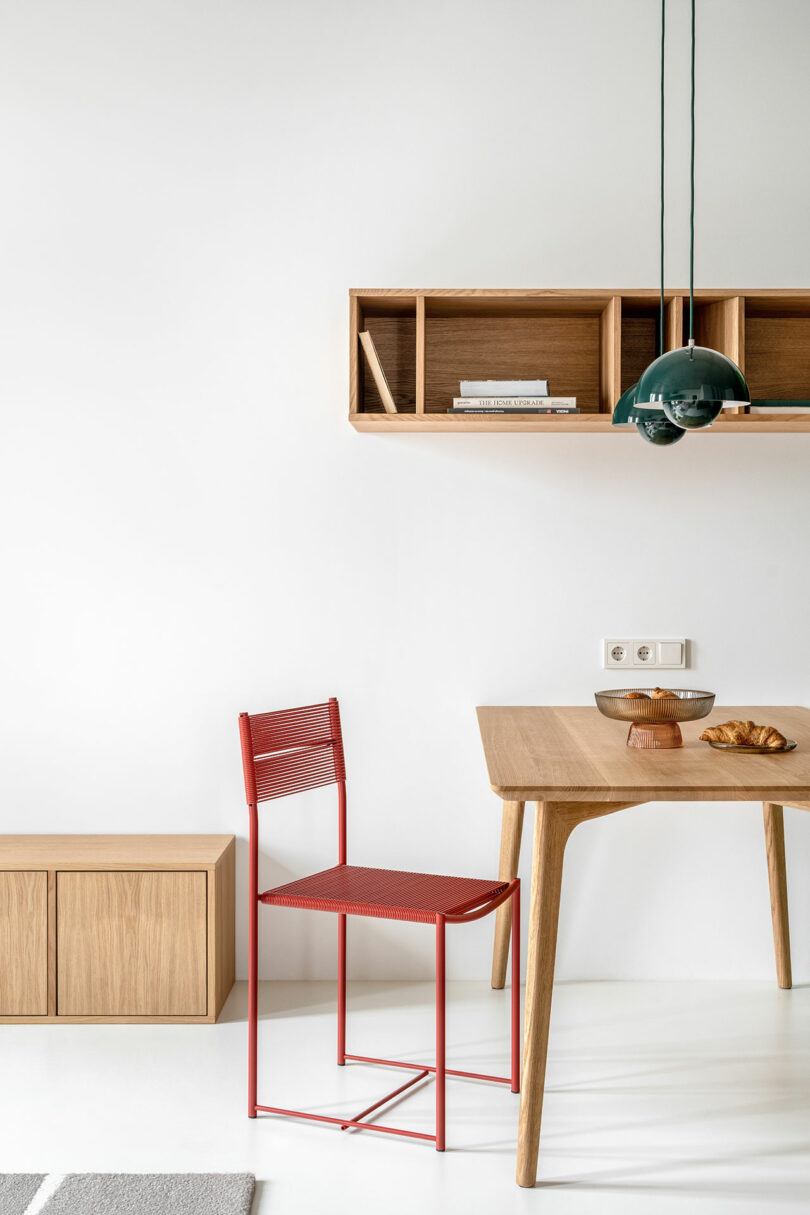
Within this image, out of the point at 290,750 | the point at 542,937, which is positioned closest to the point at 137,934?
the point at 290,750

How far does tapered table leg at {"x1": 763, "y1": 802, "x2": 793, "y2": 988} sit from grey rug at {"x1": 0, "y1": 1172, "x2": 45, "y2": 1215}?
1.92m

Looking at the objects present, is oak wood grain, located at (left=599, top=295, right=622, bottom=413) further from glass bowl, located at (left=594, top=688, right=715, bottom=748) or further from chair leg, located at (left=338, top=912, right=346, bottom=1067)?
chair leg, located at (left=338, top=912, right=346, bottom=1067)

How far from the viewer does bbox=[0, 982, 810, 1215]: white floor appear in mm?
1957

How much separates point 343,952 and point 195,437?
1.44 m

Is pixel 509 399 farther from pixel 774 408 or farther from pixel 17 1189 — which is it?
pixel 17 1189

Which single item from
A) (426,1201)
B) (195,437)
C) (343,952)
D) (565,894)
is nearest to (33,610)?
(195,437)

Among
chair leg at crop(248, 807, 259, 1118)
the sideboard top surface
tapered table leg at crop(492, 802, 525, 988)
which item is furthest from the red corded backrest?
tapered table leg at crop(492, 802, 525, 988)

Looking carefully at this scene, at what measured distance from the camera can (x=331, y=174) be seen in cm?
299

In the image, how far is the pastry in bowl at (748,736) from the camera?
2146 mm

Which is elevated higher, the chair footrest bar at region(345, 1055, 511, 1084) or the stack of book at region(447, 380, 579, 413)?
the stack of book at region(447, 380, 579, 413)

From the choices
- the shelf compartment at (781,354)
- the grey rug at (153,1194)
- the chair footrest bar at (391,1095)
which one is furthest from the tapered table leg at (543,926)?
the shelf compartment at (781,354)

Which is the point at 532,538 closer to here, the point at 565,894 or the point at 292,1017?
the point at 565,894

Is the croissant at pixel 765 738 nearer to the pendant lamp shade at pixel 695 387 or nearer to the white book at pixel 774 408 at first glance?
the pendant lamp shade at pixel 695 387

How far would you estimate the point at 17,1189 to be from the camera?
191 centimetres
